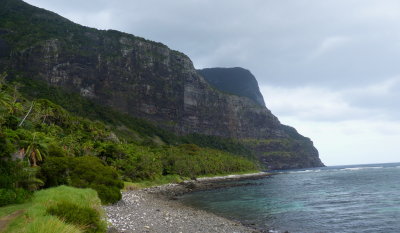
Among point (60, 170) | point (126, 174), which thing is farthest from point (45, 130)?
point (60, 170)

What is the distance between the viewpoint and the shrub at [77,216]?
48.2 feet

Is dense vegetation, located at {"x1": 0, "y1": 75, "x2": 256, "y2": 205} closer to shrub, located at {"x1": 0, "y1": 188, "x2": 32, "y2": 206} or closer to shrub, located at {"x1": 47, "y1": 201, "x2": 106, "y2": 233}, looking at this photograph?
shrub, located at {"x1": 0, "y1": 188, "x2": 32, "y2": 206}

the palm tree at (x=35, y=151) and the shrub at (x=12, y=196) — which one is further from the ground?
the palm tree at (x=35, y=151)

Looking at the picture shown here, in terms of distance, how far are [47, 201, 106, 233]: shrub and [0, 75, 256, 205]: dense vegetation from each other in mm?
7001

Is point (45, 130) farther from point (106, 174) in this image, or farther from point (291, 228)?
point (291, 228)

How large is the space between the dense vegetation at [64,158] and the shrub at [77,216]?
700 cm

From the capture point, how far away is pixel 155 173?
95375 mm

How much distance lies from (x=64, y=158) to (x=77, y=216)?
2658 cm

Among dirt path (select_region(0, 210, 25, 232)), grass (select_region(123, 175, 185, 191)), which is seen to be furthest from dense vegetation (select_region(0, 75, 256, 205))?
dirt path (select_region(0, 210, 25, 232))

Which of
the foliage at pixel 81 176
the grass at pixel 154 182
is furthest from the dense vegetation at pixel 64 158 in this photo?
the grass at pixel 154 182

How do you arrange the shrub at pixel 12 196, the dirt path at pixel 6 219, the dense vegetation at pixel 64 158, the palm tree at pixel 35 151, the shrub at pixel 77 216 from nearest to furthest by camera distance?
the dirt path at pixel 6 219 < the shrub at pixel 77 216 < the shrub at pixel 12 196 < the dense vegetation at pixel 64 158 < the palm tree at pixel 35 151

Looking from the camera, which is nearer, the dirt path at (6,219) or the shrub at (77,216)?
the dirt path at (6,219)

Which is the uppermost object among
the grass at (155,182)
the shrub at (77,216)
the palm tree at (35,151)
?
the palm tree at (35,151)

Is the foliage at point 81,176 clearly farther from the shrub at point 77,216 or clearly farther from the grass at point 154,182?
the grass at point 154,182
